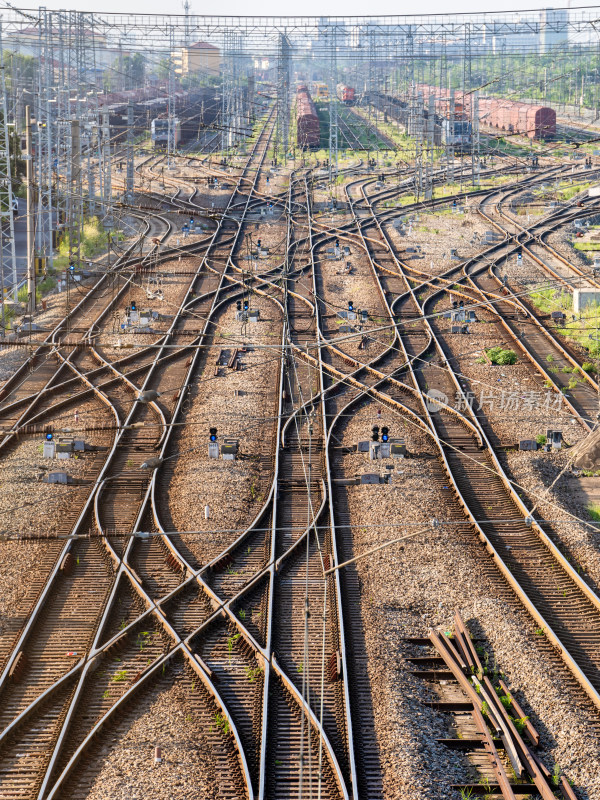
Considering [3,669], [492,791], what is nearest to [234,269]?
[3,669]

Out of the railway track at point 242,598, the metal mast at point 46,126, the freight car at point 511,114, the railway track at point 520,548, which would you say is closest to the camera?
the railway track at point 242,598

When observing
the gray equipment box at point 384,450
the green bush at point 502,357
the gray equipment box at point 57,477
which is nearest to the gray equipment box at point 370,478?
the gray equipment box at point 384,450

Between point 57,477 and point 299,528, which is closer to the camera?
point 299,528

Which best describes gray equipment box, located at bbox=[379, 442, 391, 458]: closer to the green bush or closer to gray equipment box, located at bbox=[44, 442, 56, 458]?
gray equipment box, located at bbox=[44, 442, 56, 458]

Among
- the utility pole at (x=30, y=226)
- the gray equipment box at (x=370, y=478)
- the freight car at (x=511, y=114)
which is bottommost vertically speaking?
the gray equipment box at (x=370, y=478)

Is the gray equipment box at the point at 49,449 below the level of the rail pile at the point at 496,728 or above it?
above

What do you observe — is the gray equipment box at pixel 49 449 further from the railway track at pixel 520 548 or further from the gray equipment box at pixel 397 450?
the railway track at pixel 520 548

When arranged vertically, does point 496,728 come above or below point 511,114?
below

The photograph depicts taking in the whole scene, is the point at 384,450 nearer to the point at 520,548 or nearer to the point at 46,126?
the point at 520,548

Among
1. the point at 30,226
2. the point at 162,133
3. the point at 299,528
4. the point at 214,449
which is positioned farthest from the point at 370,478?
the point at 162,133

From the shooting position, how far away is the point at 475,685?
445 inches

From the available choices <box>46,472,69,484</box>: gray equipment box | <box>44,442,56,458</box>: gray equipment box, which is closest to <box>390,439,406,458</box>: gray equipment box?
<box>46,472,69,484</box>: gray equipment box

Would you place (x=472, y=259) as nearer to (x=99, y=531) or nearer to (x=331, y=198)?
(x=331, y=198)


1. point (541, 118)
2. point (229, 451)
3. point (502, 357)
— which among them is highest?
point (541, 118)
